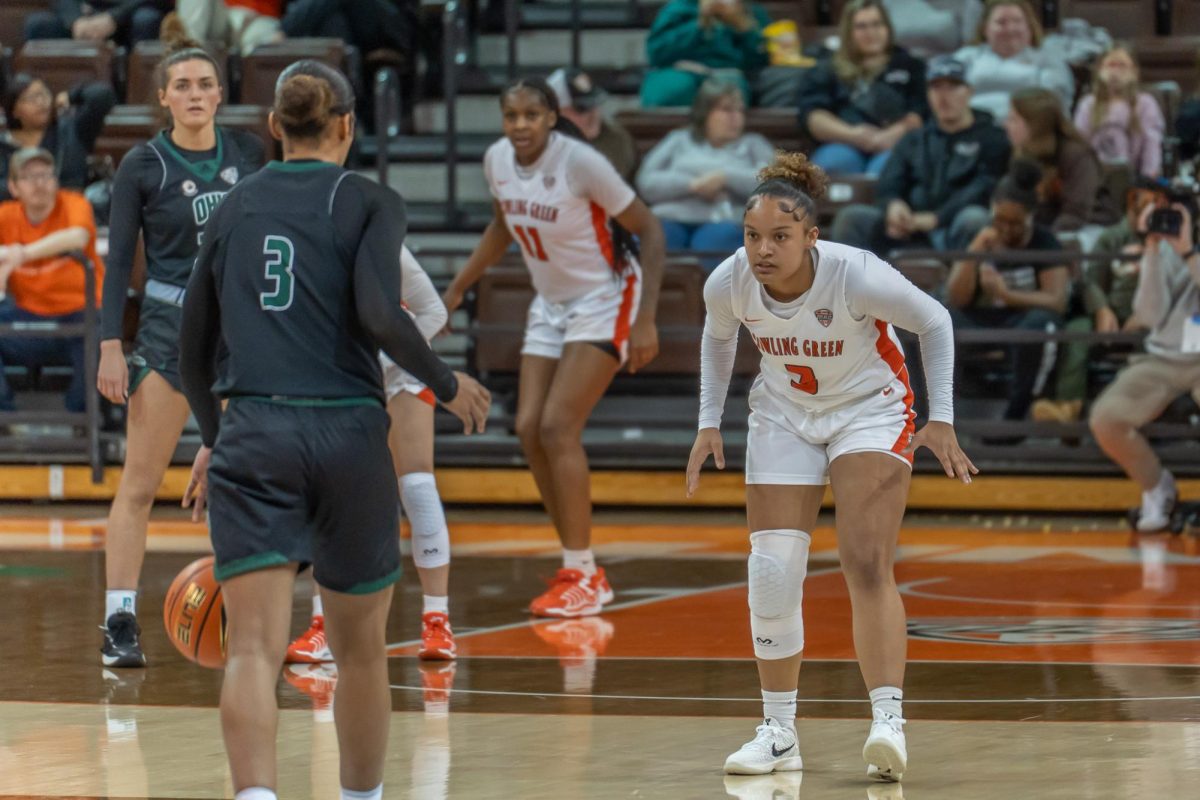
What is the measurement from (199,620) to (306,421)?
3.42ft

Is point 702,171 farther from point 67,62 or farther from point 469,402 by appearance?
point 469,402

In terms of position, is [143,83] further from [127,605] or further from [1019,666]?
[1019,666]

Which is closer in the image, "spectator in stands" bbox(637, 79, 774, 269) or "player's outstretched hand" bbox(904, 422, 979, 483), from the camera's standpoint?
"player's outstretched hand" bbox(904, 422, 979, 483)

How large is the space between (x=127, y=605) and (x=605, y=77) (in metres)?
7.60

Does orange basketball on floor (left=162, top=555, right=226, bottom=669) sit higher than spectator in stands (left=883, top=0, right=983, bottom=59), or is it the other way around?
spectator in stands (left=883, top=0, right=983, bottom=59)

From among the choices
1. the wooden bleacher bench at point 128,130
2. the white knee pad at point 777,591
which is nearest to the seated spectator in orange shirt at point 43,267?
the wooden bleacher bench at point 128,130

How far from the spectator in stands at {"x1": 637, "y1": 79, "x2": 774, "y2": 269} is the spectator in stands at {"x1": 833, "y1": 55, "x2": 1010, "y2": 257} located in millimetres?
779

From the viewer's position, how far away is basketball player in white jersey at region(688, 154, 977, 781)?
4.93 m

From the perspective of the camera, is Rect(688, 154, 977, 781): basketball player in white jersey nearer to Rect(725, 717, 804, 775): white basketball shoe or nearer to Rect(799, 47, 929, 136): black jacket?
Rect(725, 717, 804, 775): white basketball shoe

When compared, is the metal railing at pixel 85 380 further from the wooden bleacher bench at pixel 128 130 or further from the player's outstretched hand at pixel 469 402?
the player's outstretched hand at pixel 469 402

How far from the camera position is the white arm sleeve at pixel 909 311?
4.97 meters

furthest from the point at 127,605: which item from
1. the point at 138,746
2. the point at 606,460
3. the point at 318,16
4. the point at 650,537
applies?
the point at 318,16

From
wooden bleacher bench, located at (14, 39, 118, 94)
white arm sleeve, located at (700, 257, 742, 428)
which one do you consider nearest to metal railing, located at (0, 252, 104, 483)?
wooden bleacher bench, located at (14, 39, 118, 94)

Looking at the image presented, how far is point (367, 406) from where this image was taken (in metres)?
3.97
